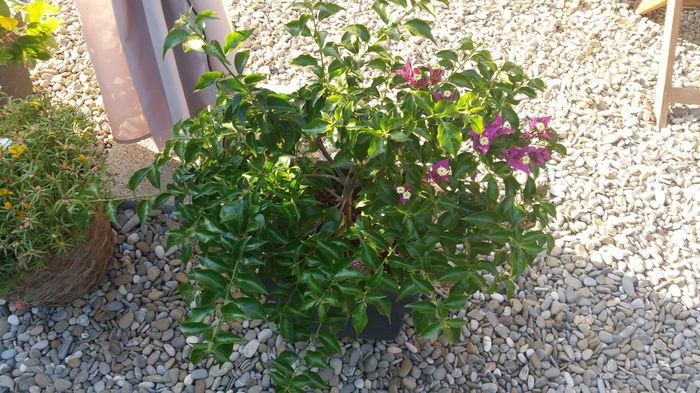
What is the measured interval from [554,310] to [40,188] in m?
1.65

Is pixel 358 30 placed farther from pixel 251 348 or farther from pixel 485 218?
pixel 251 348

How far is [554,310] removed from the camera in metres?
2.30

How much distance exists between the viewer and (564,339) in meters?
2.24

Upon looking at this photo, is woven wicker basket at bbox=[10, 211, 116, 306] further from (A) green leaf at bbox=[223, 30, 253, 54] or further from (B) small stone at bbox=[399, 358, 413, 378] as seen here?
(B) small stone at bbox=[399, 358, 413, 378]

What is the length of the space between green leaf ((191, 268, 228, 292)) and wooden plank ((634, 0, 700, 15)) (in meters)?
2.64

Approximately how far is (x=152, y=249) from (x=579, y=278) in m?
1.51

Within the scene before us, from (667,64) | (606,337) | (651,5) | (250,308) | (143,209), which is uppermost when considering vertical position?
(143,209)

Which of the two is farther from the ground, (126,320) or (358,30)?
(358,30)

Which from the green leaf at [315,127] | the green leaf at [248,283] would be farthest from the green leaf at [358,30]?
the green leaf at [248,283]

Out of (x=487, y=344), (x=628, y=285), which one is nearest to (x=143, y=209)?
(x=487, y=344)

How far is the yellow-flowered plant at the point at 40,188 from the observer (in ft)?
6.15

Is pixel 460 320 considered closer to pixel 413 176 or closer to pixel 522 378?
pixel 413 176

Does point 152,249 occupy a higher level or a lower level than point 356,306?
lower

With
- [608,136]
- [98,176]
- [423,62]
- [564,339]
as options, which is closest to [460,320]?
[564,339]
